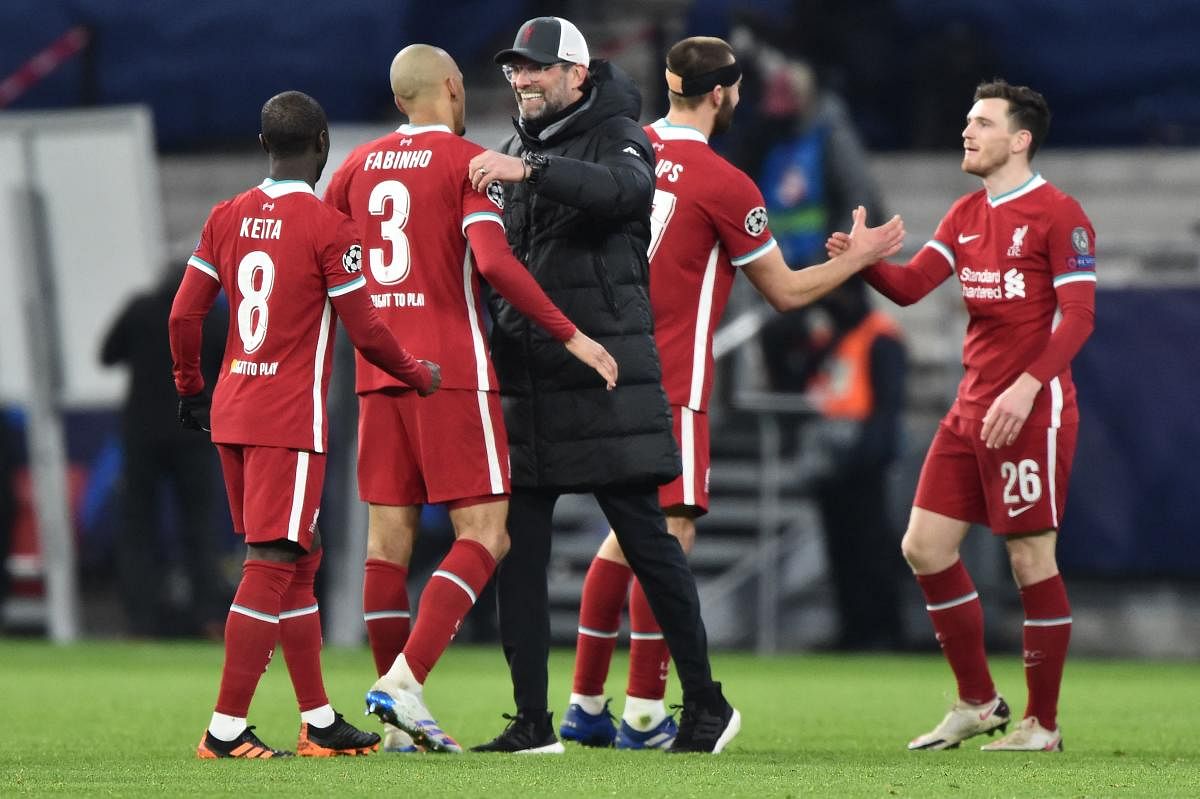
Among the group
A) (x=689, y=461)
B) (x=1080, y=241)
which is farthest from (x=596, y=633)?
(x=1080, y=241)

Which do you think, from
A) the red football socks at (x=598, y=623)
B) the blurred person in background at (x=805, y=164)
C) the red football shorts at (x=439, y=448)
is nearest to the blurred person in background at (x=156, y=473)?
the blurred person in background at (x=805, y=164)

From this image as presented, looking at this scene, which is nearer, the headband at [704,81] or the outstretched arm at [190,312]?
the outstretched arm at [190,312]

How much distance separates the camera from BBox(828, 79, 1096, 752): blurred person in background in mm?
6230

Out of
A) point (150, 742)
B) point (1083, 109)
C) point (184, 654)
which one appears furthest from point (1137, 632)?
point (150, 742)

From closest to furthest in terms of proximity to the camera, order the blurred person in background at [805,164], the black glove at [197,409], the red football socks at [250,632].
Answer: the red football socks at [250,632] → the black glove at [197,409] → the blurred person in background at [805,164]

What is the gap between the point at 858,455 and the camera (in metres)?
12.3

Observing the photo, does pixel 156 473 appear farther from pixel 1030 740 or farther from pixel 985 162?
pixel 1030 740

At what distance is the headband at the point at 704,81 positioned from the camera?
20.4 ft

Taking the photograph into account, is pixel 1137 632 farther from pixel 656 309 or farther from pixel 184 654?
pixel 656 309

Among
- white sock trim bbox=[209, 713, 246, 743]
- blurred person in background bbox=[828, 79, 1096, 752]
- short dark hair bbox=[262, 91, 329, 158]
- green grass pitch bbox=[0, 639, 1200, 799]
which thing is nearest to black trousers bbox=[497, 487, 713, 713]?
green grass pitch bbox=[0, 639, 1200, 799]

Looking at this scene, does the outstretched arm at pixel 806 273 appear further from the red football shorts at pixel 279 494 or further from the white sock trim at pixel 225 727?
the white sock trim at pixel 225 727

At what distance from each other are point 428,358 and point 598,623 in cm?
104

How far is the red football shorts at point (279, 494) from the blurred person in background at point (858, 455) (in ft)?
Answer: 23.1

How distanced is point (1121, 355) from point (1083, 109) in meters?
3.11
